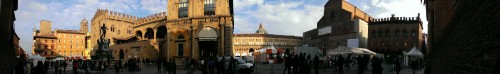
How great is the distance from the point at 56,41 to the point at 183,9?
67164 millimetres

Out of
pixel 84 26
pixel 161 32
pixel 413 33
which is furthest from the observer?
pixel 84 26

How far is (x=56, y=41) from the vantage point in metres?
90.9

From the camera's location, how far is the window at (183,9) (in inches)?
1487

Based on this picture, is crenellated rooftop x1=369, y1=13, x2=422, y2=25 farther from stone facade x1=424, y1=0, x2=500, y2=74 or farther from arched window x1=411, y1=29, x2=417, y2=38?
stone facade x1=424, y1=0, x2=500, y2=74

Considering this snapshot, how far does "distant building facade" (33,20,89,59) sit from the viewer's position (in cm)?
8669

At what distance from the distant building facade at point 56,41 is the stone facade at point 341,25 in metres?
61.0

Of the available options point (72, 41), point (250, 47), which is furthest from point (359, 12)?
point (72, 41)

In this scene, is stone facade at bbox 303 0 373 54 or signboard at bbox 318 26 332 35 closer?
stone facade at bbox 303 0 373 54

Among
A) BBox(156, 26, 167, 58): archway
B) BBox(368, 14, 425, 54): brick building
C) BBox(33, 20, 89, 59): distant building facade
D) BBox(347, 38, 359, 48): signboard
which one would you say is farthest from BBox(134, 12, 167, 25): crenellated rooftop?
BBox(33, 20, 89, 59): distant building facade

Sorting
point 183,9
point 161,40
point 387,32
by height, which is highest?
point 183,9

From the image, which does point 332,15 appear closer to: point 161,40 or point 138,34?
point 161,40

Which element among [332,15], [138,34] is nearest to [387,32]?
[332,15]

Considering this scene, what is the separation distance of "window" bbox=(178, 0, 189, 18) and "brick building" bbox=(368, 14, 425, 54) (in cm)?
3442

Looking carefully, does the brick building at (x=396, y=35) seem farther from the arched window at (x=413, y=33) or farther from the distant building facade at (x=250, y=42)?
the distant building facade at (x=250, y=42)
